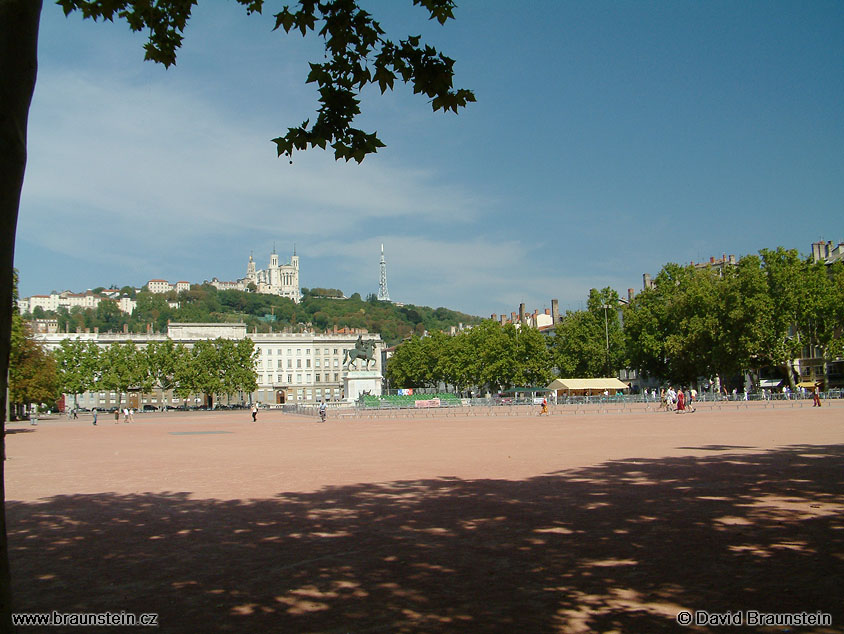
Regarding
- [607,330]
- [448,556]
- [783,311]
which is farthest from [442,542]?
[607,330]

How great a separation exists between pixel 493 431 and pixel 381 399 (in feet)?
99.6

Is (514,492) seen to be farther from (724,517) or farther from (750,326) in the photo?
(750,326)

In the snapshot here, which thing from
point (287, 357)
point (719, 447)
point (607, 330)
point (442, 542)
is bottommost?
point (719, 447)

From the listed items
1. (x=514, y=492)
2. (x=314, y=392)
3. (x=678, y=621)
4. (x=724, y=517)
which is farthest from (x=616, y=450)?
(x=314, y=392)

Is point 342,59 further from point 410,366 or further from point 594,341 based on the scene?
point 410,366

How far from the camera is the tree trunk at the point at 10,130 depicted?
453cm

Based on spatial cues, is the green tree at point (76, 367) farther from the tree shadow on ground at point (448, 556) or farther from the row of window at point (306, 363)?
the tree shadow on ground at point (448, 556)

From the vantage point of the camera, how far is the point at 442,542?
9.61 m

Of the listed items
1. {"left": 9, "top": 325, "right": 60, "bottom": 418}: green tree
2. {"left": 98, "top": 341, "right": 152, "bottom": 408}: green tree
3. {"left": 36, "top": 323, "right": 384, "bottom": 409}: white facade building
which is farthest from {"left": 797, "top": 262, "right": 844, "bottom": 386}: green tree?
{"left": 36, "top": 323, "right": 384, "bottom": 409}: white facade building

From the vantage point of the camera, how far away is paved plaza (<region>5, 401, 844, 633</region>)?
22.2 feet

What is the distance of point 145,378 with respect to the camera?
104625 millimetres

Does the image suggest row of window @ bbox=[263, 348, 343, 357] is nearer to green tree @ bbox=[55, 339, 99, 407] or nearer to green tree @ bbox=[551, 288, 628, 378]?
green tree @ bbox=[55, 339, 99, 407]

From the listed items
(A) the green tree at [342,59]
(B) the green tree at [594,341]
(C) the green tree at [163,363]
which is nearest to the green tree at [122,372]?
(C) the green tree at [163,363]

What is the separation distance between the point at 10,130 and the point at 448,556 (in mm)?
6480
